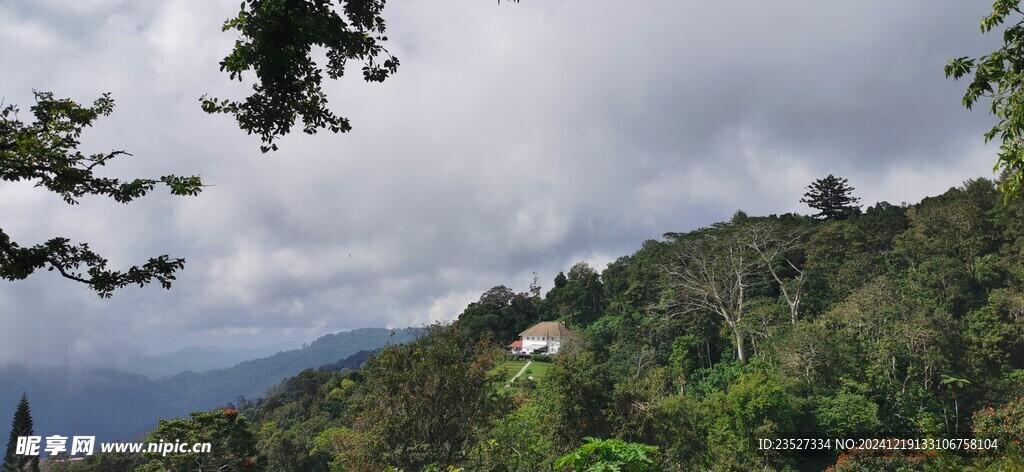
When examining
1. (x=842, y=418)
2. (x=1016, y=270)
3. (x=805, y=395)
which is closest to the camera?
(x=842, y=418)

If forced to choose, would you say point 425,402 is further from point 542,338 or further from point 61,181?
point 542,338

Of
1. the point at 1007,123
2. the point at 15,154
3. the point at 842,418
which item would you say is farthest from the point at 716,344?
the point at 15,154

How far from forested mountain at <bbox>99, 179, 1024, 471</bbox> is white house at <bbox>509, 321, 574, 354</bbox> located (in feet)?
26.8

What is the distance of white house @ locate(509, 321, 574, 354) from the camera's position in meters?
50.9

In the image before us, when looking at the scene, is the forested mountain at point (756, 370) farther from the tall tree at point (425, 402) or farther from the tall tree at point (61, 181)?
the tall tree at point (61, 181)

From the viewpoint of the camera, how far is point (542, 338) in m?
52.8

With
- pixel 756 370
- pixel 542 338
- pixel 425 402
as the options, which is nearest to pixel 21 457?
pixel 425 402

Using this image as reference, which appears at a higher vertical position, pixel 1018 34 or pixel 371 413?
pixel 1018 34

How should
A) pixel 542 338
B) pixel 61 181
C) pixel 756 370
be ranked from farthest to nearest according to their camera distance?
pixel 542 338
pixel 756 370
pixel 61 181

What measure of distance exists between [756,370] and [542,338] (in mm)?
34563

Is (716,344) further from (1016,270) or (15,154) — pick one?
(15,154)

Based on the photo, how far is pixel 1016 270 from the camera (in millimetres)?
23578

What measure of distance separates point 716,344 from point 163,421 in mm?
29683

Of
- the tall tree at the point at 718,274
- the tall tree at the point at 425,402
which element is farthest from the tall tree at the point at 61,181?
the tall tree at the point at 718,274
